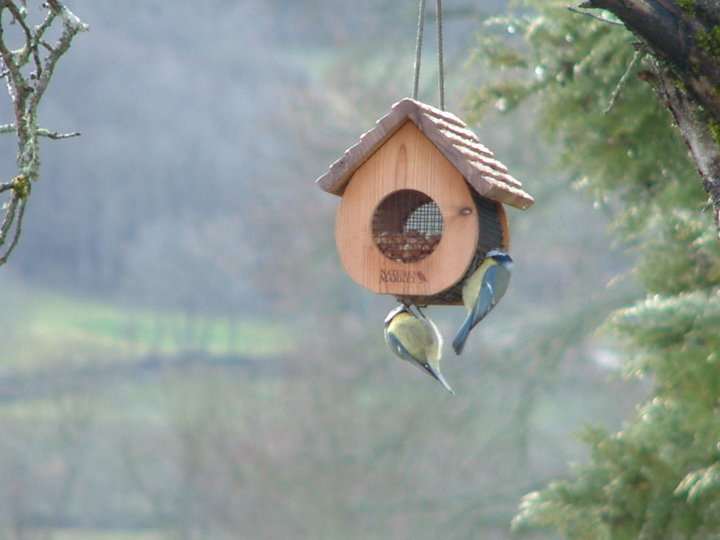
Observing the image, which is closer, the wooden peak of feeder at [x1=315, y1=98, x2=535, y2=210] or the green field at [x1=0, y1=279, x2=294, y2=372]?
the wooden peak of feeder at [x1=315, y1=98, x2=535, y2=210]

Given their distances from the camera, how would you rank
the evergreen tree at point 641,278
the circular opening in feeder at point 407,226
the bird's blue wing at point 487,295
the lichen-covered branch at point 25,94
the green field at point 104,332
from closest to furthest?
the lichen-covered branch at point 25,94 → the bird's blue wing at point 487,295 → the circular opening in feeder at point 407,226 → the evergreen tree at point 641,278 → the green field at point 104,332

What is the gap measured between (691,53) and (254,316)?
15.3 m

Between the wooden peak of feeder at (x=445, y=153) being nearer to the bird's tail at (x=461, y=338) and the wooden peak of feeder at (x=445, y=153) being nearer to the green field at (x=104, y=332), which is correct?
the bird's tail at (x=461, y=338)

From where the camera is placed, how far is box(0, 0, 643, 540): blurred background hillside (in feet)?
34.4

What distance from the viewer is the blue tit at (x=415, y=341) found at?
3.08m

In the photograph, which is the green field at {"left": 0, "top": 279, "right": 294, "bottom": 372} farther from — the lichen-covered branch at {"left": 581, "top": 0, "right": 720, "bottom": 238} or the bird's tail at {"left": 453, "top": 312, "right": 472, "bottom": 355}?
the lichen-covered branch at {"left": 581, "top": 0, "right": 720, "bottom": 238}

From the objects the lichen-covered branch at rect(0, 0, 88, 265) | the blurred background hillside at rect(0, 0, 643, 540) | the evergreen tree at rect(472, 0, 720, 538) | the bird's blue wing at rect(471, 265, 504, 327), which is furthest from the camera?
the blurred background hillside at rect(0, 0, 643, 540)

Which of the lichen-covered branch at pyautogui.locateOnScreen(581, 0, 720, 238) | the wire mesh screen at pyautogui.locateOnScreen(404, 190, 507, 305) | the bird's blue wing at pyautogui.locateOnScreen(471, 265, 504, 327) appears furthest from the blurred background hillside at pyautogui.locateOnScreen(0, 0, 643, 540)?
the lichen-covered branch at pyautogui.locateOnScreen(581, 0, 720, 238)

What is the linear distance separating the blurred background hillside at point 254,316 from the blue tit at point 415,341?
557 cm

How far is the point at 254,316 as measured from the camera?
56.9 ft

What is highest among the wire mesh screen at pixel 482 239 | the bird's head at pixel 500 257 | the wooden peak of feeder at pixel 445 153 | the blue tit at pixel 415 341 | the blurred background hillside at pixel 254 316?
the blurred background hillside at pixel 254 316

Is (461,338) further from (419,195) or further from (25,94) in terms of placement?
(25,94)

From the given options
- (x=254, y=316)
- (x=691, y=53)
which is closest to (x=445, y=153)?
(x=691, y=53)

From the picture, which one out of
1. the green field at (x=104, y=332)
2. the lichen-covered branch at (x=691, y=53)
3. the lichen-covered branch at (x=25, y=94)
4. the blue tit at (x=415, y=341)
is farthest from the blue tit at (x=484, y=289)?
the green field at (x=104, y=332)
